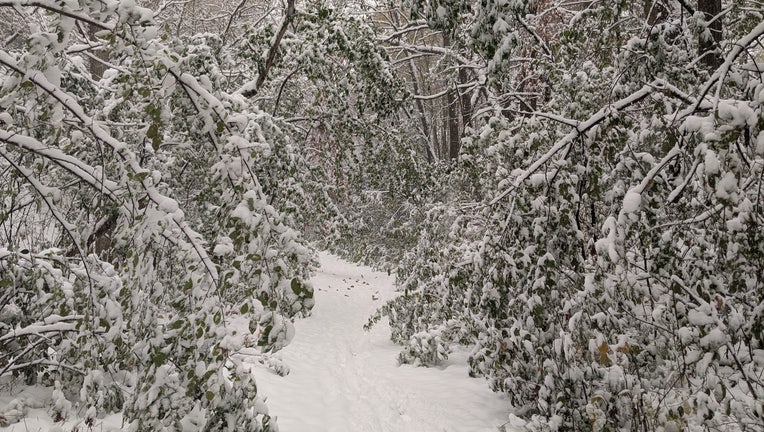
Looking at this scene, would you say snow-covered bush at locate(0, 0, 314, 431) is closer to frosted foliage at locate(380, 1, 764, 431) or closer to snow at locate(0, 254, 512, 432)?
snow at locate(0, 254, 512, 432)

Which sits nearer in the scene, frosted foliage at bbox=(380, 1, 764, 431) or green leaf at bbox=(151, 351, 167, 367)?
green leaf at bbox=(151, 351, 167, 367)

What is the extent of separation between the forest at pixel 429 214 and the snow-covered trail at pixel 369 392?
0.73 meters

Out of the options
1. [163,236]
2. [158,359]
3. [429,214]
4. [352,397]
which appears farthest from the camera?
[429,214]

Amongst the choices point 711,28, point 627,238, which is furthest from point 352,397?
point 711,28

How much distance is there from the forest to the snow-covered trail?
732 mm

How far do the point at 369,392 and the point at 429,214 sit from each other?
268cm

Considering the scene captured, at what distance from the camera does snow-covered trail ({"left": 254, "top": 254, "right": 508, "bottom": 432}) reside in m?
5.39

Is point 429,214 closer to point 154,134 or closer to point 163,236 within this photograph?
point 163,236

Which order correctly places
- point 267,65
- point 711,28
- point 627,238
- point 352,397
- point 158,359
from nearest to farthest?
point 158,359 → point 627,238 → point 711,28 → point 267,65 → point 352,397

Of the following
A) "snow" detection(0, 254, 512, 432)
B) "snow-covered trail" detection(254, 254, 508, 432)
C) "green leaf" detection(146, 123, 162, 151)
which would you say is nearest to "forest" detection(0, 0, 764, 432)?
"green leaf" detection(146, 123, 162, 151)

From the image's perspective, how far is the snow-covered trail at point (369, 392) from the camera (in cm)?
539

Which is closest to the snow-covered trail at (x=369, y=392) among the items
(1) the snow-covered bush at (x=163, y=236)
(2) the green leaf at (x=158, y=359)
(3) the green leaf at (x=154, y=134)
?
(1) the snow-covered bush at (x=163, y=236)

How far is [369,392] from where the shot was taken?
6.66 metres

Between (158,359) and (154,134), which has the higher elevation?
(154,134)
